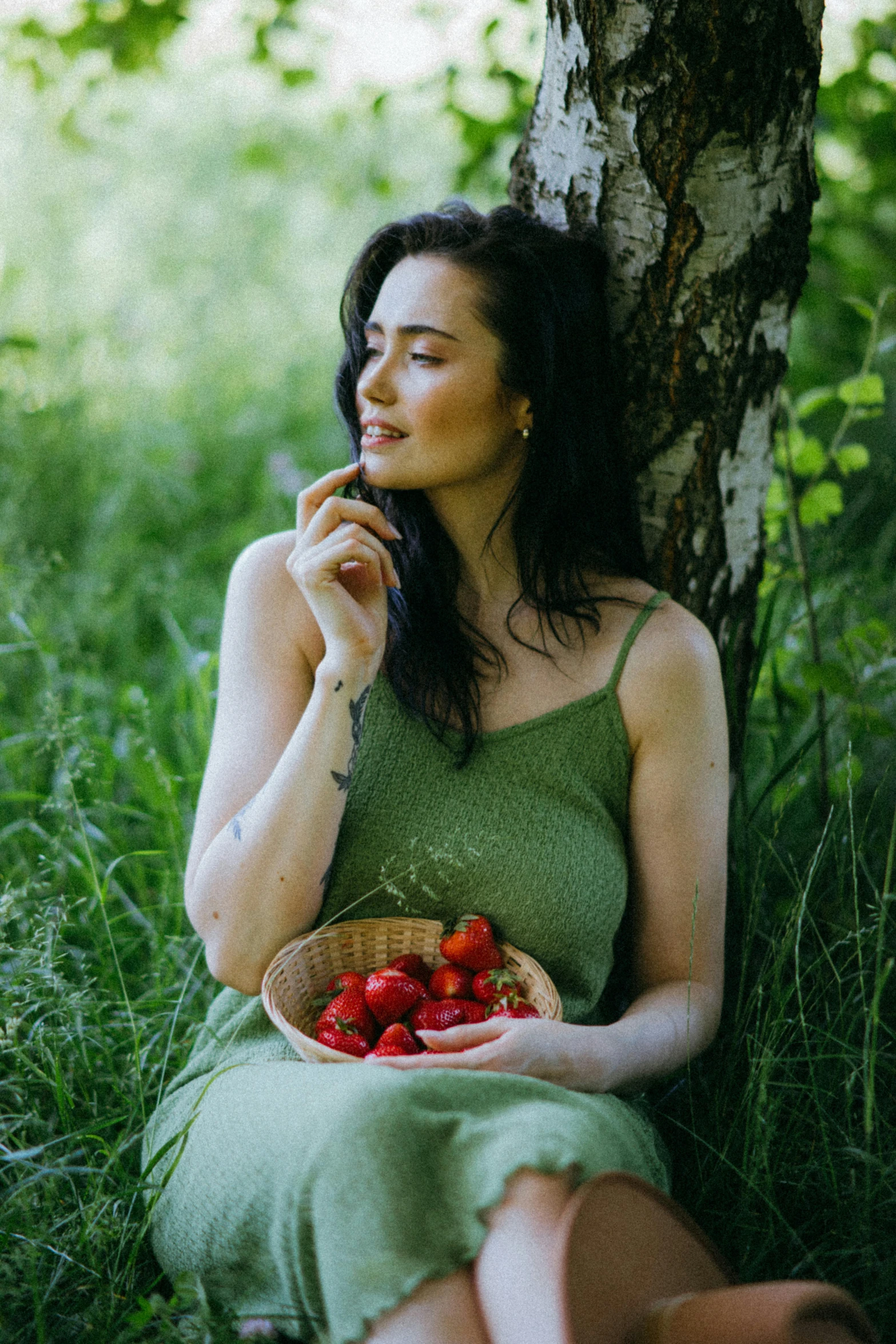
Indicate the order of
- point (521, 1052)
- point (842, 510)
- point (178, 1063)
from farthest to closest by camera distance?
point (842, 510), point (178, 1063), point (521, 1052)

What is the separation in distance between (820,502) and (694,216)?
798mm

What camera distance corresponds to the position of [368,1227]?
4.27 feet

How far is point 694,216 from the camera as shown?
1.98m

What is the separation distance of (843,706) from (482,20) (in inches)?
91.6

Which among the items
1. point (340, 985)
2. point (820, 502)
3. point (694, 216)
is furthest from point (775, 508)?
point (340, 985)

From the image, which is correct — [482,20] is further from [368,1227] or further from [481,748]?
[368,1227]

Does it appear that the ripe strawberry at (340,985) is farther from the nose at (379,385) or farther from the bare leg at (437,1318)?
the nose at (379,385)

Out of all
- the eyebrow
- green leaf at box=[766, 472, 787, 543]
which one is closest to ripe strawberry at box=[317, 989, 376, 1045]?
the eyebrow

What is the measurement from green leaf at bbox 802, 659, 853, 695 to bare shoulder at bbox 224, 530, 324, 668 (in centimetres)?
100

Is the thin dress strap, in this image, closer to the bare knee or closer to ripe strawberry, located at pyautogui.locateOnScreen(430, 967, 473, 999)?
ripe strawberry, located at pyautogui.locateOnScreen(430, 967, 473, 999)

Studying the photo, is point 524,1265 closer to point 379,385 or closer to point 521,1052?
point 521,1052

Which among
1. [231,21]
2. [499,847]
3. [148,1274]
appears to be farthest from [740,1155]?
[231,21]

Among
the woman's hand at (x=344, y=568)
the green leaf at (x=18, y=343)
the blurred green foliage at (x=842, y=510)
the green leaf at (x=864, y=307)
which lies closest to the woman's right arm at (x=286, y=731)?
the woman's hand at (x=344, y=568)

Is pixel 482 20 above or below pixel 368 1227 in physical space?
above
